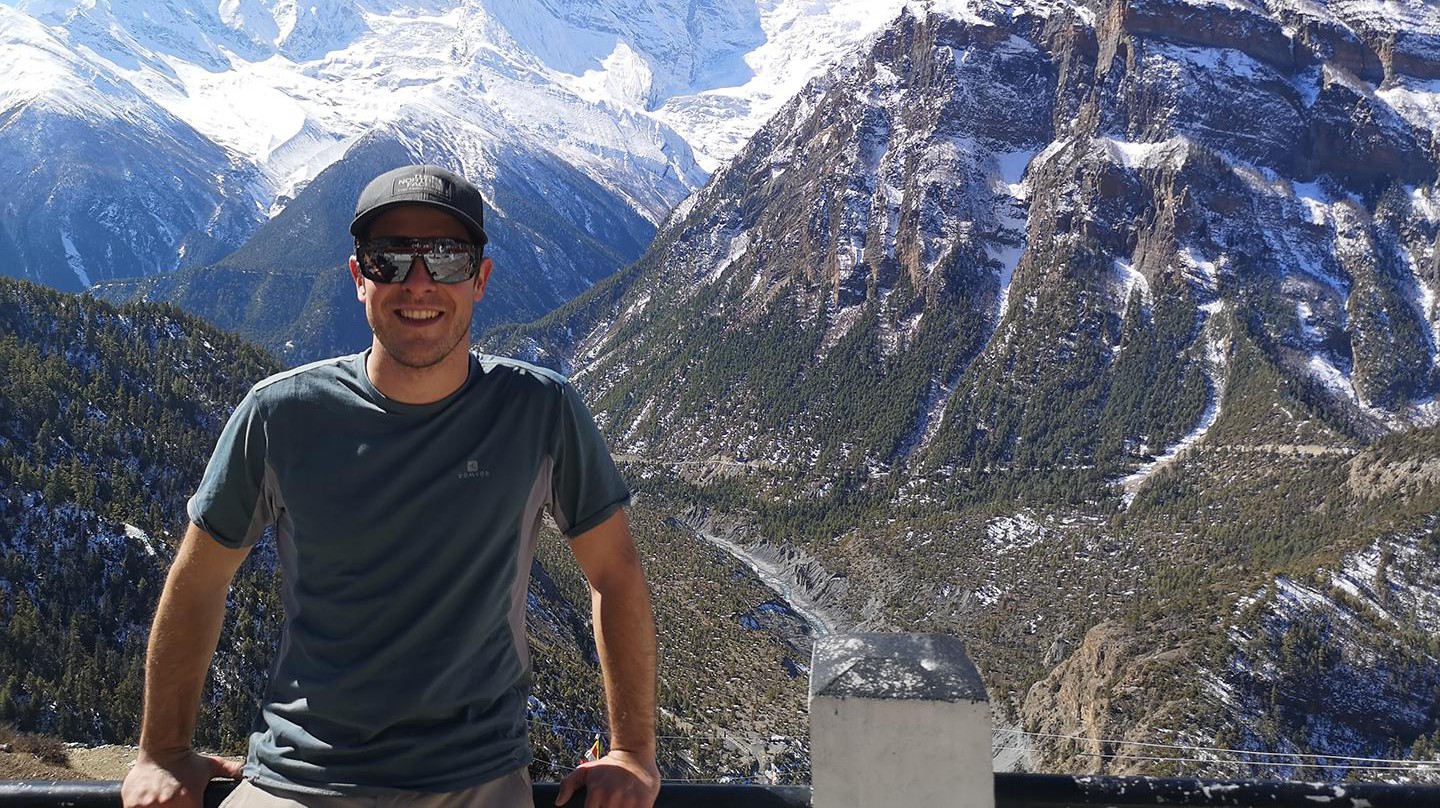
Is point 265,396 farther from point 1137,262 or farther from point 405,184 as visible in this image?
point 1137,262

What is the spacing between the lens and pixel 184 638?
5.37 m

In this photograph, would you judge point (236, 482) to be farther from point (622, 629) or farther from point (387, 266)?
point (622, 629)

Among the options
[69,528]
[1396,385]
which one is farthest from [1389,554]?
[1396,385]

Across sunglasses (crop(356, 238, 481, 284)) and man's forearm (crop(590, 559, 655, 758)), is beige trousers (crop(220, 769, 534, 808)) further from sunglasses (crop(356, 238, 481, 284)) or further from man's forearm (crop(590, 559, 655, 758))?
sunglasses (crop(356, 238, 481, 284))

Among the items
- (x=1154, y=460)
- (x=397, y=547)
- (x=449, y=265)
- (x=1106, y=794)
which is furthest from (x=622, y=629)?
(x=1154, y=460)

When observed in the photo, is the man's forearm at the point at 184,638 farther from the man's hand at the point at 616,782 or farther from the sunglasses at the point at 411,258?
the sunglasses at the point at 411,258

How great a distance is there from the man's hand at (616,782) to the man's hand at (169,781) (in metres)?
0.09

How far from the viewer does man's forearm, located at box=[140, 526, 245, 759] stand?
5277 mm

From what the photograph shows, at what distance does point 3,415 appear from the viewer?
66812mm

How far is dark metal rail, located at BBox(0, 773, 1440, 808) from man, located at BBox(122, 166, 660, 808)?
34 centimetres

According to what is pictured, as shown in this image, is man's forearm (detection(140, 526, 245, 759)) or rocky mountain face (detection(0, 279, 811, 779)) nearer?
man's forearm (detection(140, 526, 245, 759))

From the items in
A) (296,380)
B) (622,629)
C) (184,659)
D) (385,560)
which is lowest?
(184,659)

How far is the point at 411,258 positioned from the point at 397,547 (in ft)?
5.00

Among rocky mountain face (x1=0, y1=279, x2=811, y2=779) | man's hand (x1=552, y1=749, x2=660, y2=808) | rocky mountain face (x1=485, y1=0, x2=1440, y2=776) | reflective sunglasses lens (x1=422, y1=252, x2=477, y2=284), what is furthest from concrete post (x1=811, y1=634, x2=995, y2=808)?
rocky mountain face (x1=485, y1=0, x2=1440, y2=776)
